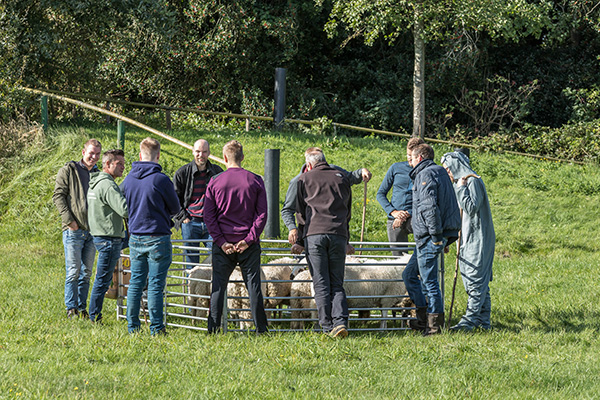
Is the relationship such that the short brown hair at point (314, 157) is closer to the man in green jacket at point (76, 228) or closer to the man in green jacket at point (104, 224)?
the man in green jacket at point (104, 224)

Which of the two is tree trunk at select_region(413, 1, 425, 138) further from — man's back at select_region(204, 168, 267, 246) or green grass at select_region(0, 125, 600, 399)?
man's back at select_region(204, 168, 267, 246)

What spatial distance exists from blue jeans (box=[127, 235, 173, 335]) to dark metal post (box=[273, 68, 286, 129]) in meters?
12.4

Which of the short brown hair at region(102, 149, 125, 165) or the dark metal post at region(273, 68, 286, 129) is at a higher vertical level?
the dark metal post at region(273, 68, 286, 129)

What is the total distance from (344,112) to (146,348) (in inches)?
828

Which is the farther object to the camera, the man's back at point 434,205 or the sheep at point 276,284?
the sheep at point 276,284

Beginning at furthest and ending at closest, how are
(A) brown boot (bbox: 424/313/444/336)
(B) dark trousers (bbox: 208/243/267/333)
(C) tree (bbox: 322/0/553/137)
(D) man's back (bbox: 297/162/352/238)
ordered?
(C) tree (bbox: 322/0/553/137)
(A) brown boot (bbox: 424/313/444/336)
(D) man's back (bbox: 297/162/352/238)
(B) dark trousers (bbox: 208/243/267/333)

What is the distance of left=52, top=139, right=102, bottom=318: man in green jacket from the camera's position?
7418 mm

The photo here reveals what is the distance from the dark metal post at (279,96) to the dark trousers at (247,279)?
12297 mm

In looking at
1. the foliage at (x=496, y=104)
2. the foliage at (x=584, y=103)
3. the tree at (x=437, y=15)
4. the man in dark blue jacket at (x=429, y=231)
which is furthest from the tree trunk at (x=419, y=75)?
the man in dark blue jacket at (x=429, y=231)

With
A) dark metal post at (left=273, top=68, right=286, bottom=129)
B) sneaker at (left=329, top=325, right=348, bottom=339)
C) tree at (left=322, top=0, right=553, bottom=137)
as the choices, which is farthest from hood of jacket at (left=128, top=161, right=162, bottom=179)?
tree at (left=322, top=0, right=553, bottom=137)

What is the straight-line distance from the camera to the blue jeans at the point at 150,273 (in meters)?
6.45

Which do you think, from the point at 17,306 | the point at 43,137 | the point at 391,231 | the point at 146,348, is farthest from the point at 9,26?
the point at 146,348

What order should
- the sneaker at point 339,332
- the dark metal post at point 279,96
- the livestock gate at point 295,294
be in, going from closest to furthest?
the sneaker at point 339,332 < the livestock gate at point 295,294 < the dark metal post at point 279,96

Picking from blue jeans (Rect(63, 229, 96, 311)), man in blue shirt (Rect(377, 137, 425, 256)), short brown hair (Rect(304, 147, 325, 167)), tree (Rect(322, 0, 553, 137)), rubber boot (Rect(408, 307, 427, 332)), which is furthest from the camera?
tree (Rect(322, 0, 553, 137))
